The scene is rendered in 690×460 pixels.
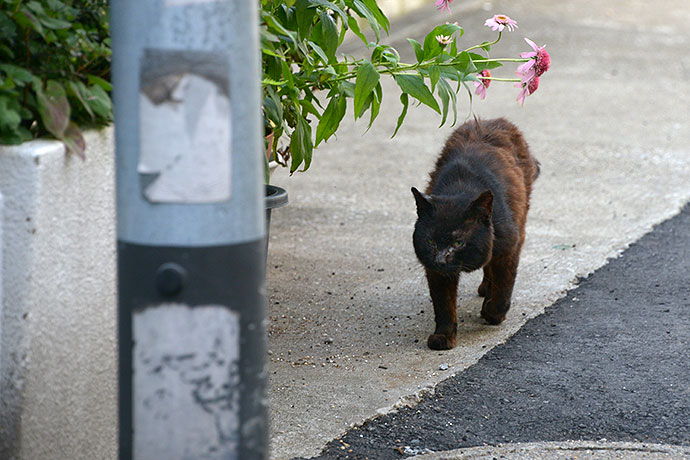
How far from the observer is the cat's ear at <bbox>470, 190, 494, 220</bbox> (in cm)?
379

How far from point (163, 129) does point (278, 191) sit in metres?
2.51

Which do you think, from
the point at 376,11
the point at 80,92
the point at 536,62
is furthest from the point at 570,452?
the point at 80,92

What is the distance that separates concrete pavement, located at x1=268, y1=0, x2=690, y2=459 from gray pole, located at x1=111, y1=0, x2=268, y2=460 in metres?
1.31

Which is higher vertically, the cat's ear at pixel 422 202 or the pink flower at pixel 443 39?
the pink flower at pixel 443 39

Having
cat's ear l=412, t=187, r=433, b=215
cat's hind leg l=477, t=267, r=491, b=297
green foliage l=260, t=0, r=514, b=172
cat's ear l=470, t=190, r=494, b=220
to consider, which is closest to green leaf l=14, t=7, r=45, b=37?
green foliage l=260, t=0, r=514, b=172

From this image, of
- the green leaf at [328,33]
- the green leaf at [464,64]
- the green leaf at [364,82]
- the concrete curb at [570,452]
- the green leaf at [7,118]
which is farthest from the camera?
the green leaf at [328,33]

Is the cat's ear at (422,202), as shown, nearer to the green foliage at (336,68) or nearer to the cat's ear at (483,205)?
the cat's ear at (483,205)

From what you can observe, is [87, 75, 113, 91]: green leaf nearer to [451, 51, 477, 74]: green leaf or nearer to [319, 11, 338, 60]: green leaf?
[319, 11, 338, 60]: green leaf

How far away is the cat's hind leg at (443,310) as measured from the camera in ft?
13.2

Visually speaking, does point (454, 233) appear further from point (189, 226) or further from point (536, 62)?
point (189, 226)

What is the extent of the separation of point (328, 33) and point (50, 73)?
62.4 inches

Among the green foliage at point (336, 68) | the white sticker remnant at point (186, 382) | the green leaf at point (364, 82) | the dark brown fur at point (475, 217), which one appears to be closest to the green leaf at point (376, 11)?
the green foliage at point (336, 68)

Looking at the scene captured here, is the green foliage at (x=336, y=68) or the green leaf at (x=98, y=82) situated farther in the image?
the green foliage at (x=336, y=68)

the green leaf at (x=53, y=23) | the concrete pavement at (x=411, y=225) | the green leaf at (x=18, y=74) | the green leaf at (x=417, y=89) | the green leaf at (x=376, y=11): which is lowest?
the concrete pavement at (x=411, y=225)
